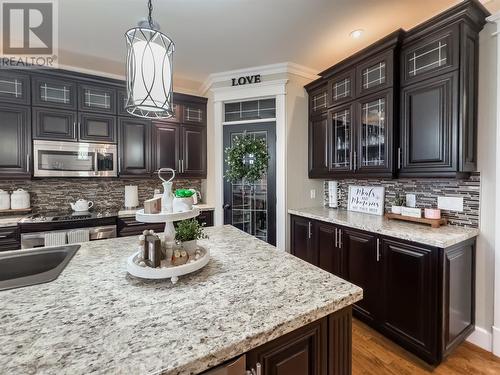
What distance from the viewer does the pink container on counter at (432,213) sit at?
80.4 inches

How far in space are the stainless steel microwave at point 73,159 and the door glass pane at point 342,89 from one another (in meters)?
2.87

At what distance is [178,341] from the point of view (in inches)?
26.4

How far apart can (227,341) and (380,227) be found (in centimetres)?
179

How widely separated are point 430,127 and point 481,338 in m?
Answer: 1.76

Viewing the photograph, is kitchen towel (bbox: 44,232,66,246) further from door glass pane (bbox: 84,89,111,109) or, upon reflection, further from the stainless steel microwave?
door glass pane (bbox: 84,89,111,109)

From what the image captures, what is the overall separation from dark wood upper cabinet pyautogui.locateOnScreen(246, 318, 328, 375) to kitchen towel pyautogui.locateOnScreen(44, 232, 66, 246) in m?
2.69

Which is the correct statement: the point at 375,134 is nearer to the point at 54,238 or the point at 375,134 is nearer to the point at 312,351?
the point at 312,351

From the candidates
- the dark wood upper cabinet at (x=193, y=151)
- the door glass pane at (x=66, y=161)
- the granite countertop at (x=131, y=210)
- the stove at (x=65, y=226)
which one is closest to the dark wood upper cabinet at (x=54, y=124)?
the door glass pane at (x=66, y=161)

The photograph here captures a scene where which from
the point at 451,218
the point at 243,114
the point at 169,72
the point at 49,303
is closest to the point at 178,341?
the point at 49,303

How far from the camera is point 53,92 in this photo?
2814 millimetres

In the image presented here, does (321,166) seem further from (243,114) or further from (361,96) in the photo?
(243,114)

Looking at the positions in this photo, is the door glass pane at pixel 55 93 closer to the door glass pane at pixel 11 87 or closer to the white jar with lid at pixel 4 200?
the door glass pane at pixel 11 87

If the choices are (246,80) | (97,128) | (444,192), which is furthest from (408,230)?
(97,128)

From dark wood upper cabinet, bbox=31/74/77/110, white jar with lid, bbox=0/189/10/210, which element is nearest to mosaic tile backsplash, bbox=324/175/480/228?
dark wood upper cabinet, bbox=31/74/77/110
